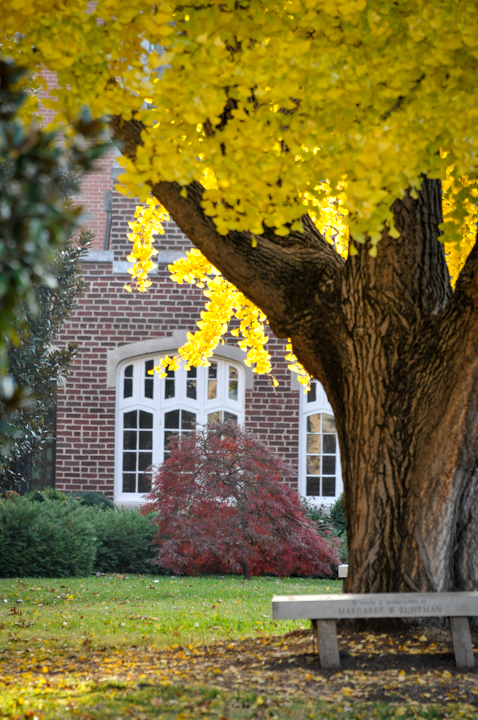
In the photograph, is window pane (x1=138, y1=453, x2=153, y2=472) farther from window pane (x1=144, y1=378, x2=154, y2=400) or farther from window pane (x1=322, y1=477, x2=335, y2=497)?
window pane (x1=322, y1=477, x2=335, y2=497)

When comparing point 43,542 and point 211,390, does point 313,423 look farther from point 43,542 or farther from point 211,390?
point 43,542

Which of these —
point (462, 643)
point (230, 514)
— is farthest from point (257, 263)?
point (230, 514)

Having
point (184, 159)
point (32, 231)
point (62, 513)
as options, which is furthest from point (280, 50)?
point (62, 513)

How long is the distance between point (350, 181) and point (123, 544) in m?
8.23

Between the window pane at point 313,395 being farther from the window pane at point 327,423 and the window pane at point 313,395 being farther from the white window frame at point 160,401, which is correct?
the white window frame at point 160,401

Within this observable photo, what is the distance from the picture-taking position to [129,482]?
1298cm

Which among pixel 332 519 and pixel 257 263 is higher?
pixel 257 263

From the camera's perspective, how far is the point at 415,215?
207 inches

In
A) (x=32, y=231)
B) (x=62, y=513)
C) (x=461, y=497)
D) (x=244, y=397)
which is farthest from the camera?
(x=244, y=397)

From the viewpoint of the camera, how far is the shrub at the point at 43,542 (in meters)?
9.59

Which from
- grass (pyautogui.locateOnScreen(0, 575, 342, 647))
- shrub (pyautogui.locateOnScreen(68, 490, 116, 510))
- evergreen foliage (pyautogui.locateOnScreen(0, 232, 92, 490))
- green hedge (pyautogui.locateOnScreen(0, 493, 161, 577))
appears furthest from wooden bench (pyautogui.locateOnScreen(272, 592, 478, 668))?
shrub (pyautogui.locateOnScreen(68, 490, 116, 510))

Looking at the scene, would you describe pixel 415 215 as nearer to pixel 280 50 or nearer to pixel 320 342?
pixel 320 342

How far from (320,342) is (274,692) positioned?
229 centimetres

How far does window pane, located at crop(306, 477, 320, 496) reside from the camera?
1313 cm
